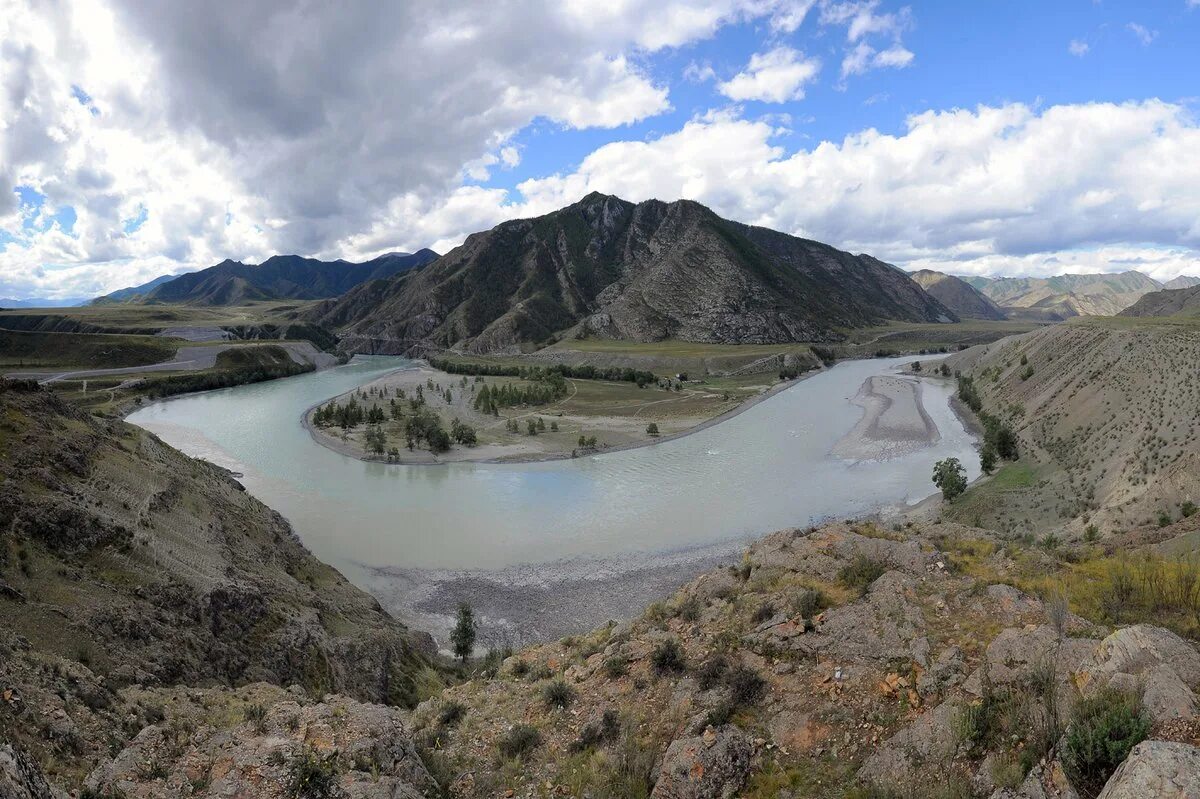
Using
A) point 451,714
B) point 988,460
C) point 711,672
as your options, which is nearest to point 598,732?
point 711,672

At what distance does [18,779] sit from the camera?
485 cm

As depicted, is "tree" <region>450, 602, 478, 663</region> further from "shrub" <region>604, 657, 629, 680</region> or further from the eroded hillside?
the eroded hillside

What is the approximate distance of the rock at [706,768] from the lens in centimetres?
819

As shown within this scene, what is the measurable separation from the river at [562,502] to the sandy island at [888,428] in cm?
134

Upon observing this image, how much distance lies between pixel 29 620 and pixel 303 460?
4469 centimetres

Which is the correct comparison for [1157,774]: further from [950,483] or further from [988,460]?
[988,460]

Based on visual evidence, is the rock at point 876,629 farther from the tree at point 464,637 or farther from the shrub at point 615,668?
the tree at point 464,637

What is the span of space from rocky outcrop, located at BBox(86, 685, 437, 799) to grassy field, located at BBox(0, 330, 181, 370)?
124 m

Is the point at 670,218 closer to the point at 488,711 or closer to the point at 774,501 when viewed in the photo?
the point at 774,501

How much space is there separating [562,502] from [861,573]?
1186 inches

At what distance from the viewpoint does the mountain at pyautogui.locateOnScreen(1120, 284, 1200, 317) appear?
10935cm

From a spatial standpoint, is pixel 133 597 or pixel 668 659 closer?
pixel 668 659

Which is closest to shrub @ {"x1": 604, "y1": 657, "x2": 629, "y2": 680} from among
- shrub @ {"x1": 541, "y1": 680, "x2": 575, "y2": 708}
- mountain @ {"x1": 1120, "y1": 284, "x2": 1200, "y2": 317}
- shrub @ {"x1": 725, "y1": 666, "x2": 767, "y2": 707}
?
shrub @ {"x1": 541, "y1": 680, "x2": 575, "y2": 708}

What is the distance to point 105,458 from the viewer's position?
22094mm
